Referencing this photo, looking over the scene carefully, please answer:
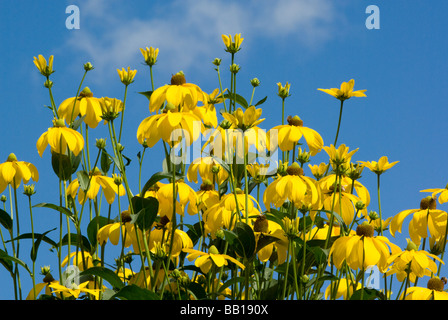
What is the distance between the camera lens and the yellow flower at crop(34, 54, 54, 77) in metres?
2.38

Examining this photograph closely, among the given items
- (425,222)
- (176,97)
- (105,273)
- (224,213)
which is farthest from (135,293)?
(425,222)

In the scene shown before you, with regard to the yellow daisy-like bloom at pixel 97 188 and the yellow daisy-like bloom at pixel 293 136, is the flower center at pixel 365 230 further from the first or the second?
the yellow daisy-like bloom at pixel 97 188

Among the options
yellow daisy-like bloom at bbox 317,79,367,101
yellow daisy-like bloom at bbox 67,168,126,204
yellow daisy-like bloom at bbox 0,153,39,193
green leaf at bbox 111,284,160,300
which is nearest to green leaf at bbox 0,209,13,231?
yellow daisy-like bloom at bbox 0,153,39,193

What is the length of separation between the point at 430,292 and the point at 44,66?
64.5 inches

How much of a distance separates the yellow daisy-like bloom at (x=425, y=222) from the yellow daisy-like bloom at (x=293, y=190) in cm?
51

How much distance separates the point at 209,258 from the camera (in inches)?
74.7

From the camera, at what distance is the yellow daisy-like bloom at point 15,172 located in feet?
7.52

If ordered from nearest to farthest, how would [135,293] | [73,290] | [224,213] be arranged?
[135,293] < [73,290] < [224,213]

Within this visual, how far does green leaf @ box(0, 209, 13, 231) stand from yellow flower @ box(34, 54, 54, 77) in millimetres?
572

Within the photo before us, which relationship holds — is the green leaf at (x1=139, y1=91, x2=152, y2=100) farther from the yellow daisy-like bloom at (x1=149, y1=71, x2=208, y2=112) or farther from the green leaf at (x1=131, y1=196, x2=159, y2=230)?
the green leaf at (x1=131, y1=196, x2=159, y2=230)

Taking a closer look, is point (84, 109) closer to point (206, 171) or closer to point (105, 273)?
point (206, 171)

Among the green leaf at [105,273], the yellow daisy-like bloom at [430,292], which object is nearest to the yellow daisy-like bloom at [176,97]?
the green leaf at [105,273]

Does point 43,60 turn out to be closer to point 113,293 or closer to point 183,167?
point 183,167
